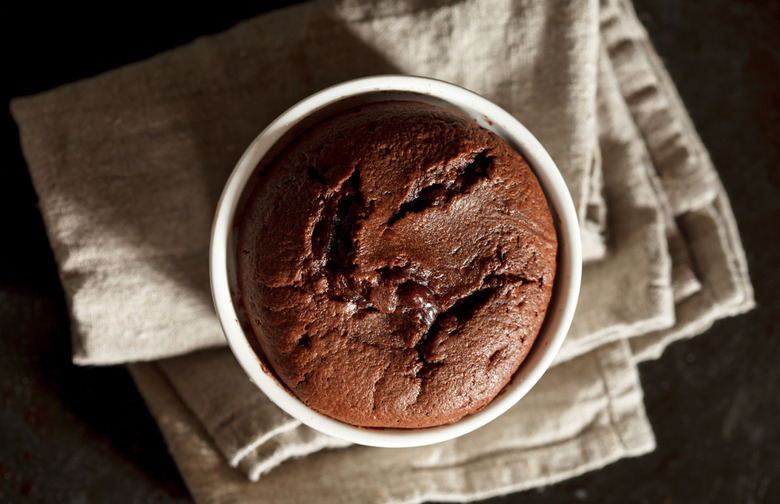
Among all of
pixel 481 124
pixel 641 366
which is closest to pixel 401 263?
pixel 481 124

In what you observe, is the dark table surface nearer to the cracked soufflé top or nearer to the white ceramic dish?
the white ceramic dish

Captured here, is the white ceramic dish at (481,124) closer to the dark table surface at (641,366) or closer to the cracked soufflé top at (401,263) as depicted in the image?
the cracked soufflé top at (401,263)

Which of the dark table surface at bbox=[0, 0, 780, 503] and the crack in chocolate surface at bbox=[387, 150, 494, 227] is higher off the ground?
the crack in chocolate surface at bbox=[387, 150, 494, 227]

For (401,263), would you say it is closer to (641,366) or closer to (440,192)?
(440,192)

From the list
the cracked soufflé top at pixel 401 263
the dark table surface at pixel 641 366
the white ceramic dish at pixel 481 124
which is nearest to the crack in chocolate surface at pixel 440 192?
the cracked soufflé top at pixel 401 263

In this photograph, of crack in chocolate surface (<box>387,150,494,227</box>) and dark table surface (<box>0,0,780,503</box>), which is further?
dark table surface (<box>0,0,780,503</box>)

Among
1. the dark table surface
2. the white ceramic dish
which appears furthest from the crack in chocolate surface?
the dark table surface
